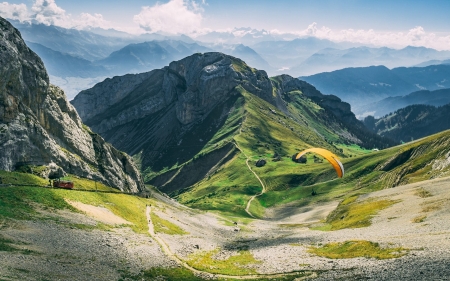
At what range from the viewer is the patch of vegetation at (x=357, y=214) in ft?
306

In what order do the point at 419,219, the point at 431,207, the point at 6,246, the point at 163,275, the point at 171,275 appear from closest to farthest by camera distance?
the point at 6,246
the point at 163,275
the point at 171,275
the point at 419,219
the point at 431,207

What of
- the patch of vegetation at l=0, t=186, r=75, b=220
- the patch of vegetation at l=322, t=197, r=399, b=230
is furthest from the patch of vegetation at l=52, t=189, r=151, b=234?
the patch of vegetation at l=322, t=197, r=399, b=230

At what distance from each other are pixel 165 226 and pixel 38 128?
4510cm

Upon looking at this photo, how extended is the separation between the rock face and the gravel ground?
38544 mm

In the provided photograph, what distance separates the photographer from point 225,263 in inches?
2618

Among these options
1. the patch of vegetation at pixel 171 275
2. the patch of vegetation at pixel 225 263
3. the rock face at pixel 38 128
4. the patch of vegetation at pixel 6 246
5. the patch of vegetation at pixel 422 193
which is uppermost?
the rock face at pixel 38 128

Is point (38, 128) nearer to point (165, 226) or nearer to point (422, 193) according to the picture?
point (165, 226)

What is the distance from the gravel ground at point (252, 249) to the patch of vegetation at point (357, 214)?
3552 mm

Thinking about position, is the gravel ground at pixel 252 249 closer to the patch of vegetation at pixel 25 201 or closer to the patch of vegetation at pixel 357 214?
the patch of vegetation at pixel 25 201

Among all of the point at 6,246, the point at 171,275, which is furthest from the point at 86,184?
the point at 171,275


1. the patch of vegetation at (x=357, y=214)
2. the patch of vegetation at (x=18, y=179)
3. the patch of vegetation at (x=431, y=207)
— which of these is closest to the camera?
the patch of vegetation at (x=18, y=179)

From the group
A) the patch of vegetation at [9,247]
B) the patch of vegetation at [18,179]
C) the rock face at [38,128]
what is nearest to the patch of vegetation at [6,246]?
the patch of vegetation at [9,247]

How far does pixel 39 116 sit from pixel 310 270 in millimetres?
94594

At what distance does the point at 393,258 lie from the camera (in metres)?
50.7
